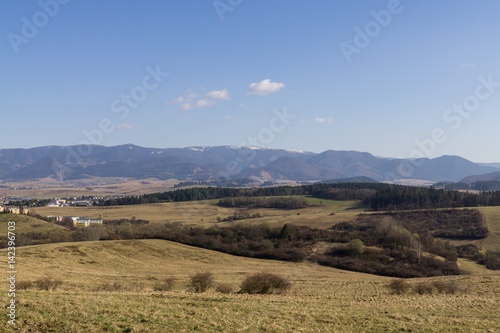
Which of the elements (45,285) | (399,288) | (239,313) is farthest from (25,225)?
(239,313)

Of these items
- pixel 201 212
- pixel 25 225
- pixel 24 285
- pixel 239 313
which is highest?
pixel 239 313

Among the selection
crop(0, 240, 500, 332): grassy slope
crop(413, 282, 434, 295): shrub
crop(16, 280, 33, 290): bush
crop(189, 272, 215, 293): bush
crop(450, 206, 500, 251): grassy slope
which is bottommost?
crop(450, 206, 500, 251): grassy slope

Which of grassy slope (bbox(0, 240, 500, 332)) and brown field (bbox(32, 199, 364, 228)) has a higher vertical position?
grassy slope (bbox(0, 240, 500, 332))

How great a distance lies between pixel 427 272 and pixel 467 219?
49.1 m

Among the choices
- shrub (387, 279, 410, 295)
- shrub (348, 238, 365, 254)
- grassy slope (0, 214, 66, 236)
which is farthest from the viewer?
grassy slope (0, 214, 66, 236)

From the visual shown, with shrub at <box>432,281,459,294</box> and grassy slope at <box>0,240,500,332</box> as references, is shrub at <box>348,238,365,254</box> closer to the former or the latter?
shrub at <box>432,281,459,294</box>

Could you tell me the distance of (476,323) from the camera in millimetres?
17375

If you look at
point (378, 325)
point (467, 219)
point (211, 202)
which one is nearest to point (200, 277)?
point (378, 325)

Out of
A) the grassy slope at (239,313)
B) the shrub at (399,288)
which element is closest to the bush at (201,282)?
the grassy slope at (239,313)

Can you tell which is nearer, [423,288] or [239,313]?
[239,313]

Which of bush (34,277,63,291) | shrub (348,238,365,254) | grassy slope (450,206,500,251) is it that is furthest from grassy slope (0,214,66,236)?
grassy slope (450,206,500,251)

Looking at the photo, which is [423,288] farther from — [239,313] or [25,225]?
[25,225]

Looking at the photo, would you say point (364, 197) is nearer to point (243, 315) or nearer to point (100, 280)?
point (100, 280)

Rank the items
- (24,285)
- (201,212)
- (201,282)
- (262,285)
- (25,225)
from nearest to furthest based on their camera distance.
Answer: (24,285) → (262,285) → (201,282) → (25,225) → (201,212)
